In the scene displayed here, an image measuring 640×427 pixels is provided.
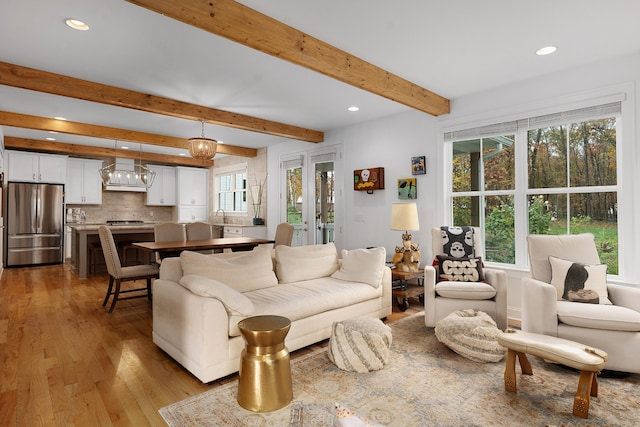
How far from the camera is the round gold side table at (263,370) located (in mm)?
2029

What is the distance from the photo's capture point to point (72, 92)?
3.71 m

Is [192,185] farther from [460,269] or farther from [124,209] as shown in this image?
[460,269]

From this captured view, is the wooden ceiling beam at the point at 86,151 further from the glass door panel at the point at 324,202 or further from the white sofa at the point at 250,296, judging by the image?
the white sofa at the point at 250,296

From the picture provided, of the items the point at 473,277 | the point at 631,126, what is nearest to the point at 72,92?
the point at 473,277

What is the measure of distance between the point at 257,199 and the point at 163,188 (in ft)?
9.67

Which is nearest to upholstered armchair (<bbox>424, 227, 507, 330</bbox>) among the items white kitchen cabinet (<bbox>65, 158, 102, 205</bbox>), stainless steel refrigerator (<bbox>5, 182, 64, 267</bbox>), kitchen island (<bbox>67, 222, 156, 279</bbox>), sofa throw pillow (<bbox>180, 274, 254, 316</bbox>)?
sofa throw pillow (<bbox>180, 274, 254, 316</bbox>)

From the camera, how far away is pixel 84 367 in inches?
103

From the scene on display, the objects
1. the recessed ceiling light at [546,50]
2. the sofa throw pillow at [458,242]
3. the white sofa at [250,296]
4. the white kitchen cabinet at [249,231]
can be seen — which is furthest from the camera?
the white kitchen cabinet at [249,231]

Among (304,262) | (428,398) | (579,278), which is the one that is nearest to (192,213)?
(304,262)

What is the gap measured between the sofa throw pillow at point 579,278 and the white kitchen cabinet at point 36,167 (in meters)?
8.83

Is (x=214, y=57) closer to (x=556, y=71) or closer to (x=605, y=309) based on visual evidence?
(x=556, y=71)

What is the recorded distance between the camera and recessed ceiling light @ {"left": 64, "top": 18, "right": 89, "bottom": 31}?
2613 millimetres

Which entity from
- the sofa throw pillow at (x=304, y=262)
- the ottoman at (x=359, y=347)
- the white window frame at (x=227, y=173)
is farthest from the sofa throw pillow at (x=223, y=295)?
the white window frame at (x=227, y=173)

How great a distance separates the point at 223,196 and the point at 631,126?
8.11 m
